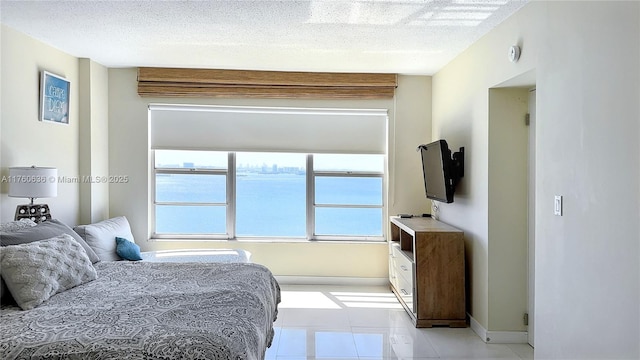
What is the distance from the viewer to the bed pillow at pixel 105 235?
3.62m

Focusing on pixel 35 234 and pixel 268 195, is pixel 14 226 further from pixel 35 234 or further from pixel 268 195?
pixel 268 195

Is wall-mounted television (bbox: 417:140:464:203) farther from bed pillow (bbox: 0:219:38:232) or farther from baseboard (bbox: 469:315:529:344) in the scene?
bed pillow (bbox: 0:219:38:232)

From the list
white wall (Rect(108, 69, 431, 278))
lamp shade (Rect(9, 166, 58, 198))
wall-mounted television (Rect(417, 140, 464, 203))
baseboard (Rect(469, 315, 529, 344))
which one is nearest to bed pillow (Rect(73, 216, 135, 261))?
white wall (Rect(108, 69, 431, 278))

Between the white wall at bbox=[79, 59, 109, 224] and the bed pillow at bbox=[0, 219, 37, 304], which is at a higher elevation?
the white wall at bbox=[79, 59, 109, 224]

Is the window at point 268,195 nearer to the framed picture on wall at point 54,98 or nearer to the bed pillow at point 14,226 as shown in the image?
the framed picture on wall at point 54,98

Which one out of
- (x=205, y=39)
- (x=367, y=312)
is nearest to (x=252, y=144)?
(x=205, y=39)

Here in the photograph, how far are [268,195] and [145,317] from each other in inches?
122

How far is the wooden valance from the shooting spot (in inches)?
179

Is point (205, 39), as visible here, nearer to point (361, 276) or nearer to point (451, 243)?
point (451, 243)

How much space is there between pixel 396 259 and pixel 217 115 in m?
2.59

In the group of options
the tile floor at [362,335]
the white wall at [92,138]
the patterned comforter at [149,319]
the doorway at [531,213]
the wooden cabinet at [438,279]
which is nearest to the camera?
the patterned comforter at [149,319]

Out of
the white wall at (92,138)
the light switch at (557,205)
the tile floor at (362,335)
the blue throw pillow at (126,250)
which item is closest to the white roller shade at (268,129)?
the white wall at (92,138)

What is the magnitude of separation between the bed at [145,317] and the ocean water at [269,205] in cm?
220

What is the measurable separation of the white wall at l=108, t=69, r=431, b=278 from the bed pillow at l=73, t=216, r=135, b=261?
50cm
